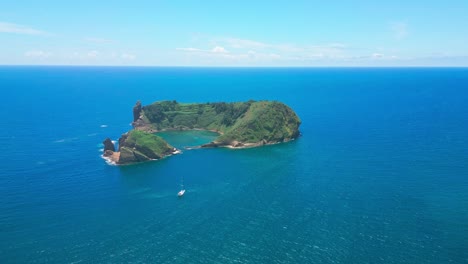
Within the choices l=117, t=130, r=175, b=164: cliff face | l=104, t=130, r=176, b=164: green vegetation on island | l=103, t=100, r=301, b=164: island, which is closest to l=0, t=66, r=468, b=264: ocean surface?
l=104, t=130, r=176, b=164: green vegetation on island

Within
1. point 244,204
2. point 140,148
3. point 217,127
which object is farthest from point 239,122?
point 244,204

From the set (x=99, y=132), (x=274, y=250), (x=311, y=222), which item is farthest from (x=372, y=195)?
(x=99, y=132)

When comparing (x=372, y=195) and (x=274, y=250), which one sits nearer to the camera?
(x=274, y=250)

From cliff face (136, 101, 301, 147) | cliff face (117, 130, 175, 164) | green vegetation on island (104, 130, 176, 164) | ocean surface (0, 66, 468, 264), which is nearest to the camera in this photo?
ocean surface (0, 66, 468, 264)

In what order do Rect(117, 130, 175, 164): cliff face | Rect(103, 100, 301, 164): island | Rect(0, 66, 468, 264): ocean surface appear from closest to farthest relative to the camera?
Rect(0, 66, 468, 264): ocean surface, Rect(117, 130, 175, 164): cliff face, Rect(103, 100, 301, 164): island

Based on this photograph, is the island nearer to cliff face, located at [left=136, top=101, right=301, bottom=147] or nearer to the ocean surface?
cliff face, located at [left=136, top=101, right=301, bottom=147]

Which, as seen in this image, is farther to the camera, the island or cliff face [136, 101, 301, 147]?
cliff face [136, 101, 301, 147]

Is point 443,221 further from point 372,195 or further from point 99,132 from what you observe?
point 99,132
